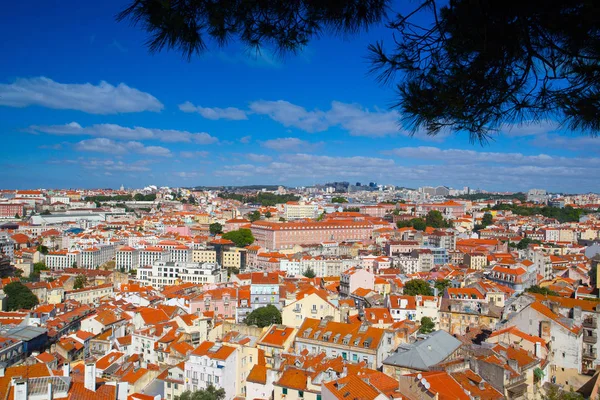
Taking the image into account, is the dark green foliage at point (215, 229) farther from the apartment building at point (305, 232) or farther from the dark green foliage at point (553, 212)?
the dark green foliage at point (553, 212)

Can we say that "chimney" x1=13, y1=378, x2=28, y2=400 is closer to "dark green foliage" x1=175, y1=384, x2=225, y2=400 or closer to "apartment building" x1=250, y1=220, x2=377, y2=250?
"dark green foliage" x1=175, y1=384, x2=225, y2=400

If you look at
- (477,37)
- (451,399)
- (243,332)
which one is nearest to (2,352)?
(243,332)

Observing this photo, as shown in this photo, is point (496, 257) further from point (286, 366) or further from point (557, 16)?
point (557, 16)

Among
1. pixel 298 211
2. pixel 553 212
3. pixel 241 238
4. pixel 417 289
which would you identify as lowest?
pixel 241 238

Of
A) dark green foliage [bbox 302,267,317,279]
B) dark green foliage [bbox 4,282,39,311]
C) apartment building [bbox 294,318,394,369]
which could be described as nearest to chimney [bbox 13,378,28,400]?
apartment building [bbox 294,318,394,369]

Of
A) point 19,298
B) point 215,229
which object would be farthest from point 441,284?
point 215,229

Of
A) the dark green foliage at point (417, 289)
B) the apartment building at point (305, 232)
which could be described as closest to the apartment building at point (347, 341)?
the dark green foliage at point (417, 289)

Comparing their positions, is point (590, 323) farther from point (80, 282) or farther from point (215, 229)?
point (215, 229)
